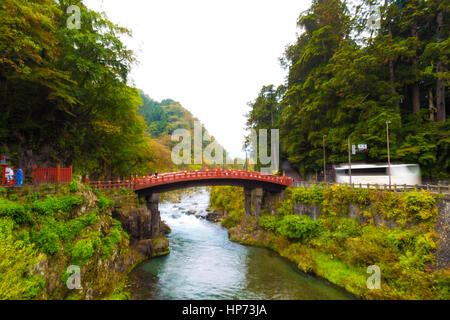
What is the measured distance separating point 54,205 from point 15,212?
2221mm

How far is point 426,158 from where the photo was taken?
62.7 feet

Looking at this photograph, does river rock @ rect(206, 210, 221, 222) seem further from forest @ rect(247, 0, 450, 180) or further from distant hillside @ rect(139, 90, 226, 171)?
distant hillside @ rect(139, 90, 226, 171)

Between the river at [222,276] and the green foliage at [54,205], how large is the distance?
277 inches

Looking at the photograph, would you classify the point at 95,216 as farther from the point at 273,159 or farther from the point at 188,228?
the point at 273,159

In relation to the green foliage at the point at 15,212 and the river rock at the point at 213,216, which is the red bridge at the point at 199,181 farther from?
the river rock at the point at 213,216

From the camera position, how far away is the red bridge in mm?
21797

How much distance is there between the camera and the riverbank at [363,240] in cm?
1229

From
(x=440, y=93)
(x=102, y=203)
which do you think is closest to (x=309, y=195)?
(x=440, y=93)

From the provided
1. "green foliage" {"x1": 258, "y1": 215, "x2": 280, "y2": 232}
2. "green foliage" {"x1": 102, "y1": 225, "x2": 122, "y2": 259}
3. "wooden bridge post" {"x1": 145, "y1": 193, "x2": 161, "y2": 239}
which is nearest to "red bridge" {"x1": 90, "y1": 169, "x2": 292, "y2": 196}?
"wooden bridge post" {"x1": 145, "y1": 193, "x2": 161, "y2": 239}

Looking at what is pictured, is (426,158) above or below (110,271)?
above

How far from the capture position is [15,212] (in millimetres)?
9086

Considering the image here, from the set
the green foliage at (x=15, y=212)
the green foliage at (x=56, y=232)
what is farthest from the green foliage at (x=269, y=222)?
the green foliage at (x=15, y=212)

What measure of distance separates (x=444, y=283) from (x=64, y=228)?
66.9ft

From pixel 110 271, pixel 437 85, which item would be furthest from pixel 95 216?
pixel 437 85
